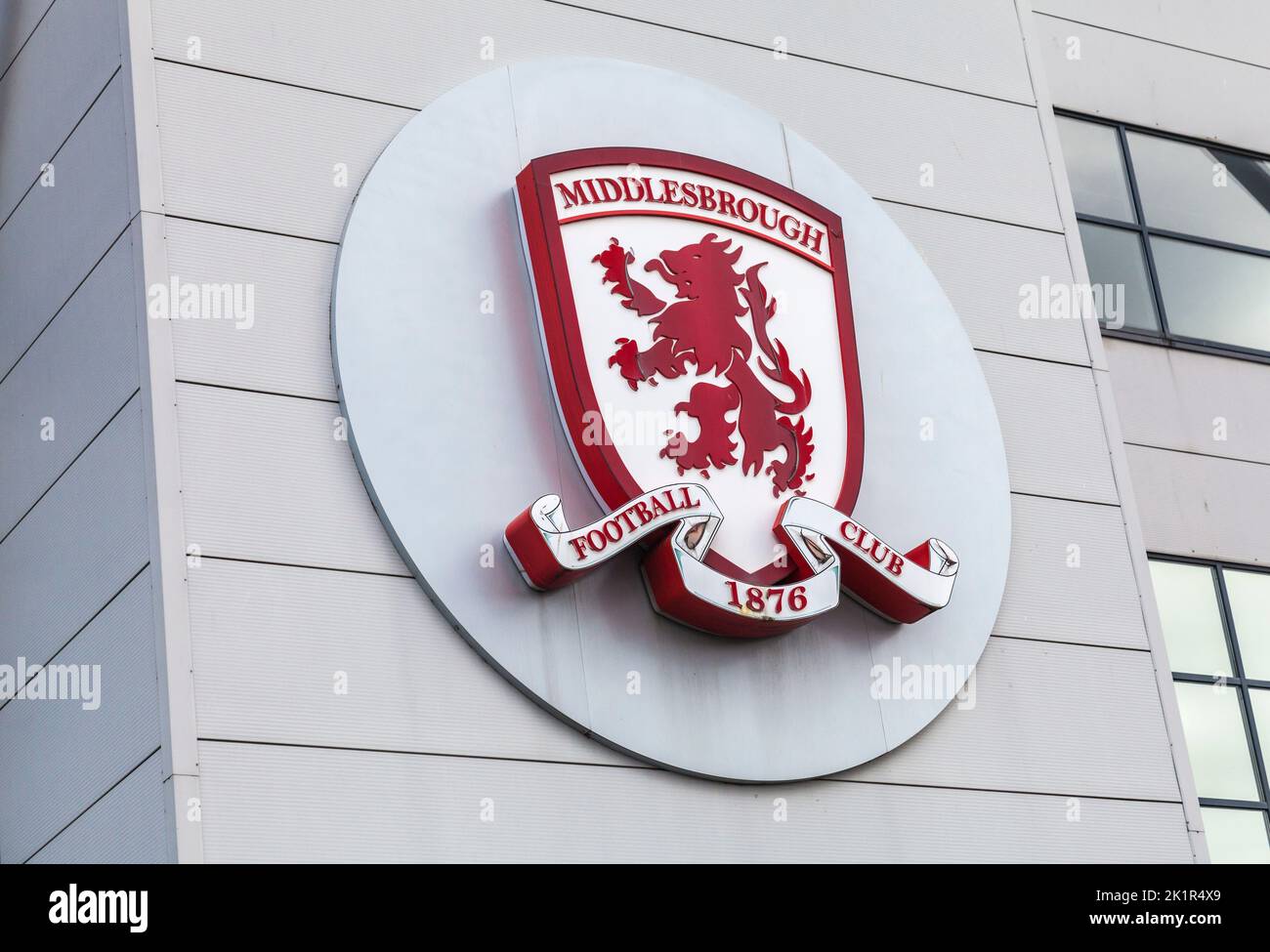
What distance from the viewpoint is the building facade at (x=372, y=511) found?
720cm

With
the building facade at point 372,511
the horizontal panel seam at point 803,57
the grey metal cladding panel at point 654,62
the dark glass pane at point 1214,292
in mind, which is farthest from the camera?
the dark glass pane at point 1214,292

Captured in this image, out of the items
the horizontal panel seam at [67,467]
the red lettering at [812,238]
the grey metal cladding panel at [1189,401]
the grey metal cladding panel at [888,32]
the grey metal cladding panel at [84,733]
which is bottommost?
the grey metal cladding panel at [84,733]

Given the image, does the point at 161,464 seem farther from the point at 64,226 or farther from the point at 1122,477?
the point at 1122,477

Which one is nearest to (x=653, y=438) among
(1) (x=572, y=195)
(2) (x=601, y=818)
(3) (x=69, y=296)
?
(1) (x=572, y=195)

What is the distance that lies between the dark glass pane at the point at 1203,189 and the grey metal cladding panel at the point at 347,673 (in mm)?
7138

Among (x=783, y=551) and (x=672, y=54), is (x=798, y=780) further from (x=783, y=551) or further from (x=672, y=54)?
(x=672, y=54)

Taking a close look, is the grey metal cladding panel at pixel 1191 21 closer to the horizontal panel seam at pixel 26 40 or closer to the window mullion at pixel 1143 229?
the window mullion at pixel 1143 229

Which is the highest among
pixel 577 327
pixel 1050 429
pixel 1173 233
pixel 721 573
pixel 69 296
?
pixel 1173 233

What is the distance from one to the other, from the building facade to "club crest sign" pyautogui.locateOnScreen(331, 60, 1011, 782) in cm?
13

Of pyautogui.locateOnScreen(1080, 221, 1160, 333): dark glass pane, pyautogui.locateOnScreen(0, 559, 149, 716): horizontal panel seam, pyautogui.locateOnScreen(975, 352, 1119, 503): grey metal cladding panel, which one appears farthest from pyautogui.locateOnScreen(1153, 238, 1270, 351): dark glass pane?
pyautogui.locateOnScreen(0, 559, 149, 716): horizontal panel seam

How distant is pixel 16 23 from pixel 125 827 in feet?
16.0

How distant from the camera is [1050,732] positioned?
A: 888 centimetres

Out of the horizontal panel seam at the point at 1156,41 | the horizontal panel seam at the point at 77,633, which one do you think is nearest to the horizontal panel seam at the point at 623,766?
the horizontal panel seam at the point at 77,633
